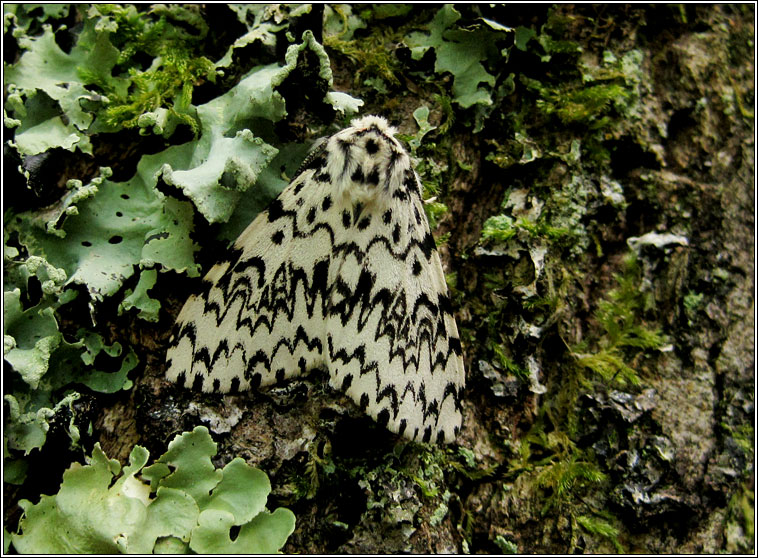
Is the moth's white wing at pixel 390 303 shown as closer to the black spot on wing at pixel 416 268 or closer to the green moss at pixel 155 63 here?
the black spot on wing at pixel 416 268

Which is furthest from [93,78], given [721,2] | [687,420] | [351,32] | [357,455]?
[721,2]

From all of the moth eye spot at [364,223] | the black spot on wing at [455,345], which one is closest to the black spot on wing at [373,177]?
the moth eye spot at [364,223]

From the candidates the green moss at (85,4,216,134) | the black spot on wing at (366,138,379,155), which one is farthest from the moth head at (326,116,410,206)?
the green moss at (85,4,216,134)

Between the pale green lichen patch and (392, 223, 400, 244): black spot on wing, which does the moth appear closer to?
(392, 223, 400, 244): black spot on wing

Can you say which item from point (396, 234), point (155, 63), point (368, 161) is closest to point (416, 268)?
point (396, 234)

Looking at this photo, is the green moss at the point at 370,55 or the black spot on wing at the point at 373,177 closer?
the black spot on wing at the point at 373,177

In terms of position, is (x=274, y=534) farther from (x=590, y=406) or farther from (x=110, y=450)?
(x=590, y=406)
